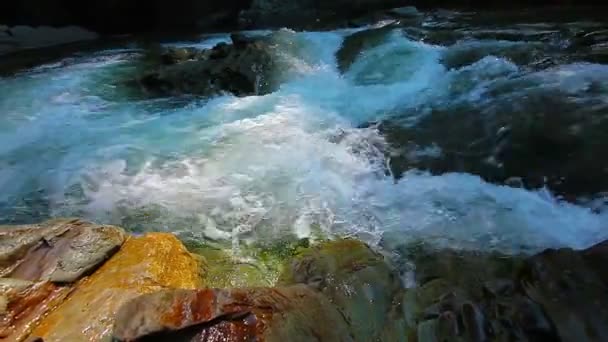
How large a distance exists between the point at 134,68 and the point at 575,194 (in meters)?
7.99

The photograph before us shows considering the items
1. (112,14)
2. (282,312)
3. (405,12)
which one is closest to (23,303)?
(282,312)

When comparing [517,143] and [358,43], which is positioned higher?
[358,43]

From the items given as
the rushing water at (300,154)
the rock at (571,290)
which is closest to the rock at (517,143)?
the rushing water at (300,154)

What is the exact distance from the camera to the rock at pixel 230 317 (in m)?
2.38

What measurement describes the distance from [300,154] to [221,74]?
Answer: 2.90 metres

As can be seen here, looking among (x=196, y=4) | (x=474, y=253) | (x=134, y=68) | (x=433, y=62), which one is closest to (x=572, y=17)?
(x=433, y=62)

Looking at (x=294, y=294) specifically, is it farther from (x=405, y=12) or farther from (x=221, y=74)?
(x=405, y=12)

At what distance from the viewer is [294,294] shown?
2.73m

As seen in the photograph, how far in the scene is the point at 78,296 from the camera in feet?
10.3

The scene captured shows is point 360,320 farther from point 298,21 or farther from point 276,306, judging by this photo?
point 298,21

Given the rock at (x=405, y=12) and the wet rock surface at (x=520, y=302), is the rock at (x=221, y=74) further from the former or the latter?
the wet rock surface at (x=520, y=302)

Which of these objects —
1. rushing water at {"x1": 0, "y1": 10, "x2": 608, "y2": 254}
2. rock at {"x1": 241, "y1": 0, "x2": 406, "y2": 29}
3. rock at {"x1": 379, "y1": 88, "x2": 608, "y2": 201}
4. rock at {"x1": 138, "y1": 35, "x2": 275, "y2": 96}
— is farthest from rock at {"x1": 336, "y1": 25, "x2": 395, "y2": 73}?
rock at {"x1": 379, "y1": 88, "x2": 608, "y2": 201}

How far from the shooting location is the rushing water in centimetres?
404

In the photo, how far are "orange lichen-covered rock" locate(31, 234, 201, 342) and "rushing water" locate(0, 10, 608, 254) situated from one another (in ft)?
2.01
